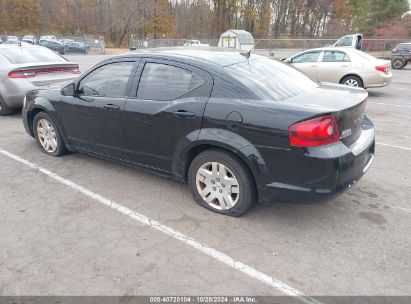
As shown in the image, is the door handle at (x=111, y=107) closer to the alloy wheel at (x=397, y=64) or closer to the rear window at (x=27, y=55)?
the rear window at (x=27, y=55)

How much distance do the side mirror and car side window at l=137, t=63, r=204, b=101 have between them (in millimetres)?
1152

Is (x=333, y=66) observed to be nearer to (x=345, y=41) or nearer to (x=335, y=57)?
(x=335, y=57)

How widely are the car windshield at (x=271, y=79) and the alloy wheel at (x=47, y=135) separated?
9.86 ft

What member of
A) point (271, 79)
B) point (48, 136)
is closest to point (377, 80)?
point (271, 79)

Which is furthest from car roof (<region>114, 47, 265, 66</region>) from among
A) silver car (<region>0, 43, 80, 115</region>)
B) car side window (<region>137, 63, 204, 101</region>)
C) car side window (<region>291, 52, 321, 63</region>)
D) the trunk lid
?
car side window (<region>291, 52, 321, 63</region>)

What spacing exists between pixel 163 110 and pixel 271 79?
1.16 meters

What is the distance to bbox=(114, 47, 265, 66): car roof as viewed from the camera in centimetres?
359

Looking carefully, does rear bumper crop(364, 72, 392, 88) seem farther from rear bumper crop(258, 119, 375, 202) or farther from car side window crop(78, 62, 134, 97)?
car side window crop(78, 62, 134, 97)

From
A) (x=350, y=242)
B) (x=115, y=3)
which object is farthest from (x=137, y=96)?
(x=115, y=3)

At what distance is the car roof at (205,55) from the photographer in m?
3.59

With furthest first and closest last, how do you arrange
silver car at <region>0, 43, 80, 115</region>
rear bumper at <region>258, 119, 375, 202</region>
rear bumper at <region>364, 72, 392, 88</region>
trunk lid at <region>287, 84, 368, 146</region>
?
rear bumper at <region>364, 72, 392, 88</region>, silver car at <region>0, 43, 80, 115</region>, trunk lid at <region>287, 84, 368, 146</region>, rear bumper at <region>258, 119, 375, 202</region>

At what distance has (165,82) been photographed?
366cm

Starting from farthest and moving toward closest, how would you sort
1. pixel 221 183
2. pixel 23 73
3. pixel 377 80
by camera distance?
1. pixel 377 80
2. pixel 23 73
3. pixel 221 183

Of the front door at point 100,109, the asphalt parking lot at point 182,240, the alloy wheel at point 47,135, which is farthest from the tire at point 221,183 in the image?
the alloy wheel at point 47,135
